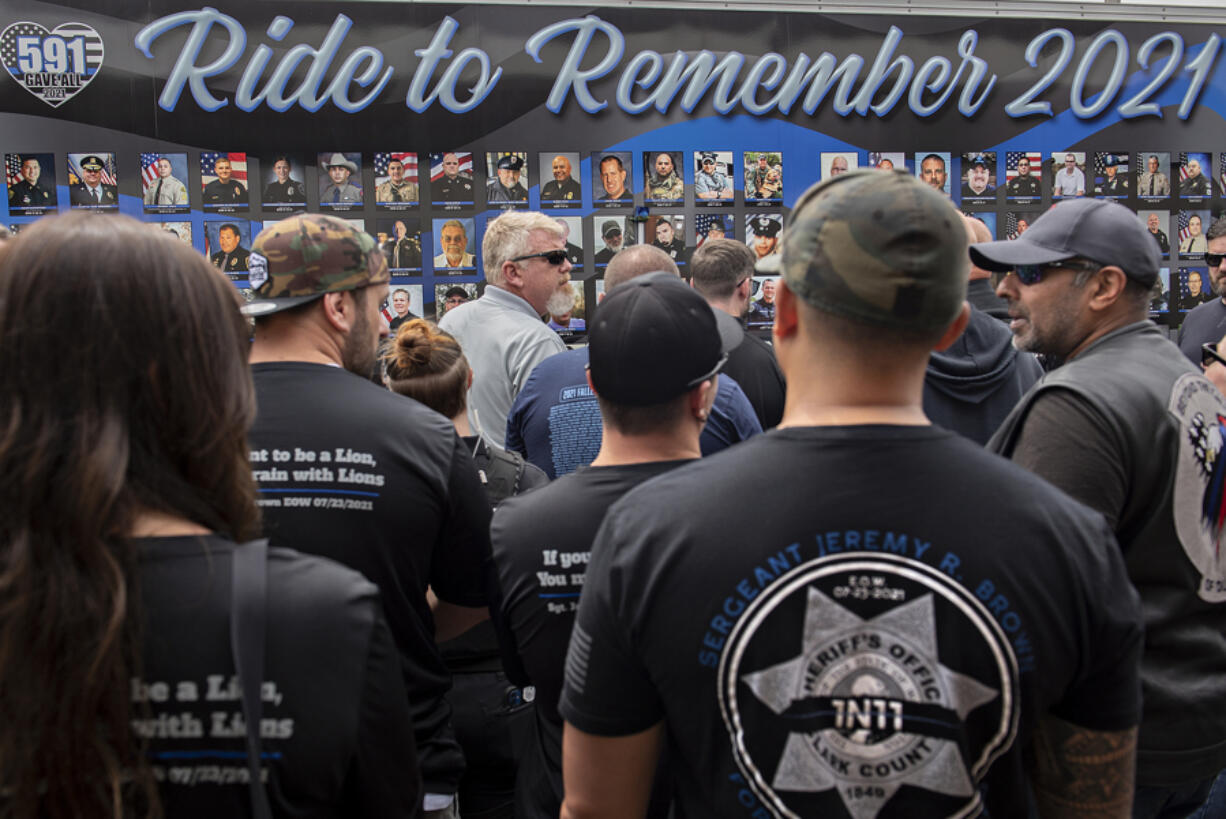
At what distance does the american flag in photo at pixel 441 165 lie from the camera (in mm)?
4344

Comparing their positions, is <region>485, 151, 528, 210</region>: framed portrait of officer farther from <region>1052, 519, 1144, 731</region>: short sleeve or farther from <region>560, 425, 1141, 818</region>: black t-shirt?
<region>1052, 519, 1144, 731</region>: short sleeve

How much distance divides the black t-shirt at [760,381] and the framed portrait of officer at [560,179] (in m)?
1.45

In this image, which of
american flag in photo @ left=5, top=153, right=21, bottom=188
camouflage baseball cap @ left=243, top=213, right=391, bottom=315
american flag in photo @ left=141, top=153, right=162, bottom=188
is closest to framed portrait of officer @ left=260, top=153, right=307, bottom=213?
american flag in photo @ left=141, top=153, right=162, bottom=188

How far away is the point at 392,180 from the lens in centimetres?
434

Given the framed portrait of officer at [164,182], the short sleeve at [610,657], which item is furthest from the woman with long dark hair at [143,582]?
the framed portrait of officer at [164,182]

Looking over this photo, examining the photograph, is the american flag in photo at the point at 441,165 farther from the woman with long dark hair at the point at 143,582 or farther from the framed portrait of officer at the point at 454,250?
the woman with long dark hair at the point at 143,582

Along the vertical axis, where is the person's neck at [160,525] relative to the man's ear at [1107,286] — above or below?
below

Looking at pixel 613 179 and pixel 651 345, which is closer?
pixel 651 345

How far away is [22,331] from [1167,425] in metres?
1.87

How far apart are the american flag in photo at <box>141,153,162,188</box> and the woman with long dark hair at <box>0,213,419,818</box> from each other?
3524mm

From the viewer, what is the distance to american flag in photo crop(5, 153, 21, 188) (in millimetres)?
4023

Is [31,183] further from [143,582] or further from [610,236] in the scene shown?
[143,582]

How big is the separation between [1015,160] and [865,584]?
4513 mm

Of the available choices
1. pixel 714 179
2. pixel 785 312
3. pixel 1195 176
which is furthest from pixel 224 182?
pixel 1195 176
